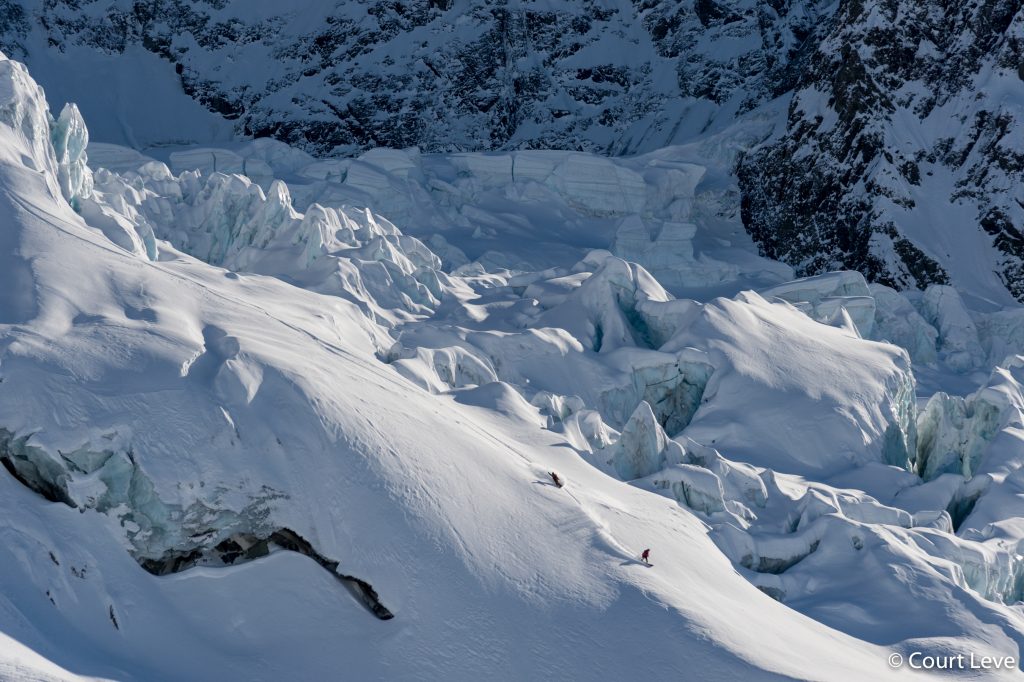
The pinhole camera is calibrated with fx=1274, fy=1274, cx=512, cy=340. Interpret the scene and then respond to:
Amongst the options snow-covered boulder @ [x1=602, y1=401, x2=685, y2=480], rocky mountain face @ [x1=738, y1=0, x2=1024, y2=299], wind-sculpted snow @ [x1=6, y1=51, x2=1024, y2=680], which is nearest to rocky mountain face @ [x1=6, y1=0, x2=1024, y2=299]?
rocky mountain face @ [x1=738, y1=0, x2=1024, y2=299]

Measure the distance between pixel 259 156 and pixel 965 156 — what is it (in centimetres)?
2771

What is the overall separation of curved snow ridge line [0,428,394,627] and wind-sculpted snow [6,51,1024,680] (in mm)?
27

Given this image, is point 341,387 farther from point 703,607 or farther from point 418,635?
point 703,607

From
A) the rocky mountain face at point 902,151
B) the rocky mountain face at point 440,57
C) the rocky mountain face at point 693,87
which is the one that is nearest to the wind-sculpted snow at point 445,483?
the rocky mountain face at point 902,151

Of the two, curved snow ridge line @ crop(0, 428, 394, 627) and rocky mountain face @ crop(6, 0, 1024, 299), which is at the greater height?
curved snow ridge line @ crop(0, 428, 394, 627)

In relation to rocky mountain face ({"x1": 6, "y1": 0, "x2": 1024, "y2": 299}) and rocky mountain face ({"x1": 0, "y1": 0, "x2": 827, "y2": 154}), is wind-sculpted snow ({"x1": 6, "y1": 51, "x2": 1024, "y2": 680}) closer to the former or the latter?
rocky mountain face ({"x1": 6, "y1": 0, "x2": 1024, "y2": 299})

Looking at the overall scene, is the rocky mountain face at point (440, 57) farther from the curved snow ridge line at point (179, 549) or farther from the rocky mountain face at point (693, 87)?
the curved snow ridge line at point (179, 549)

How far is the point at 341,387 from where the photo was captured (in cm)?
1709

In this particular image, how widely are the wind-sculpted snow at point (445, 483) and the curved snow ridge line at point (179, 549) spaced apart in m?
0.03

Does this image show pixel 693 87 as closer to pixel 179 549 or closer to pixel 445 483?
pixel 445 483

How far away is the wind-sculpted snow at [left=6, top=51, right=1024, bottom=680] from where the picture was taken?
46.0 ft

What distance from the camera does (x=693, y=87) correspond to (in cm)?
6231

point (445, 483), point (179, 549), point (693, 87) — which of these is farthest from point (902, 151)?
point (179, 549)

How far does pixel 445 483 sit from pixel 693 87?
49.4m
